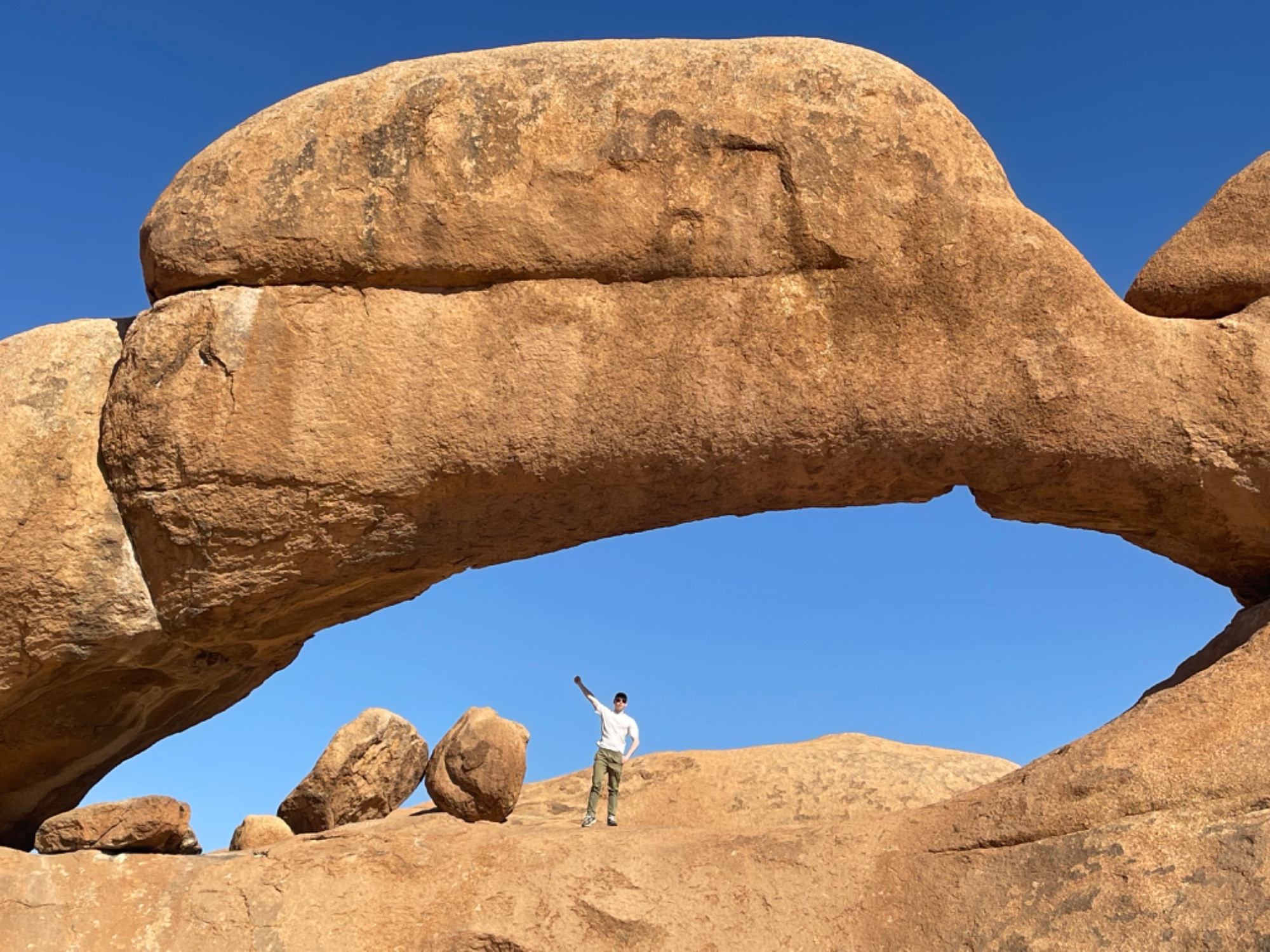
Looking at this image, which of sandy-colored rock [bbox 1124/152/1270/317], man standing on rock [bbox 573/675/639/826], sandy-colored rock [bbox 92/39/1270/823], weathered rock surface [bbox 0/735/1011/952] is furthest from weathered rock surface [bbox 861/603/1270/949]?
man standing on rock [bbox 573/675/639/826]

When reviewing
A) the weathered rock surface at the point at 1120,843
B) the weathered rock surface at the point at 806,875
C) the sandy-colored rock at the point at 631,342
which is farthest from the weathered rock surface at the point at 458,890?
the sandy-colored rock at the point at 631,342

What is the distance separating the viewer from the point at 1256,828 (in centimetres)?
447

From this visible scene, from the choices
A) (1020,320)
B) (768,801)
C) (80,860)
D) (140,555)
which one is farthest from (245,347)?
(768,801)

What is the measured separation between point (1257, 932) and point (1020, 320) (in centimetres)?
244

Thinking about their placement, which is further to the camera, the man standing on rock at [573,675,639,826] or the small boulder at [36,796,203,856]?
the man standing on rock at [573,675,639,826]

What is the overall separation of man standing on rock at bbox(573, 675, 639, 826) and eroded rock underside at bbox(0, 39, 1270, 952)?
2706 millimetres

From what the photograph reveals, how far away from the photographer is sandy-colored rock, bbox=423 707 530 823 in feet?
31.8

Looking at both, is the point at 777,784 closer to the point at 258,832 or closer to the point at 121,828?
the point at 258,832

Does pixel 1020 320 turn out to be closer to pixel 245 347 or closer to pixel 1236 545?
pixel 1236 545

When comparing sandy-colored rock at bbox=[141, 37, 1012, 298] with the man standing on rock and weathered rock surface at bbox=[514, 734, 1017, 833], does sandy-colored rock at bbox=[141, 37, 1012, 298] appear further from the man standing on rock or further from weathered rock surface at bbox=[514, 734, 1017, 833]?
weathered rock surface at bbox=[514, 734, 1017, 833]

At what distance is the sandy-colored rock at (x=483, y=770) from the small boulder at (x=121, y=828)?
2.57 metres

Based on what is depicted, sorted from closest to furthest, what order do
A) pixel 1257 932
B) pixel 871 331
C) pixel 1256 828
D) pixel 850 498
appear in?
pixel 1257 932
pixel 1256 828
pixel 871 331
pixel 850 498

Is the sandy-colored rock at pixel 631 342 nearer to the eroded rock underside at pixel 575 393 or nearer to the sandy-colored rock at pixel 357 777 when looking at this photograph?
the eroded rock underside at pixel 575 393

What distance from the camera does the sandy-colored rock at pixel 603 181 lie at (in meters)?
5.38
